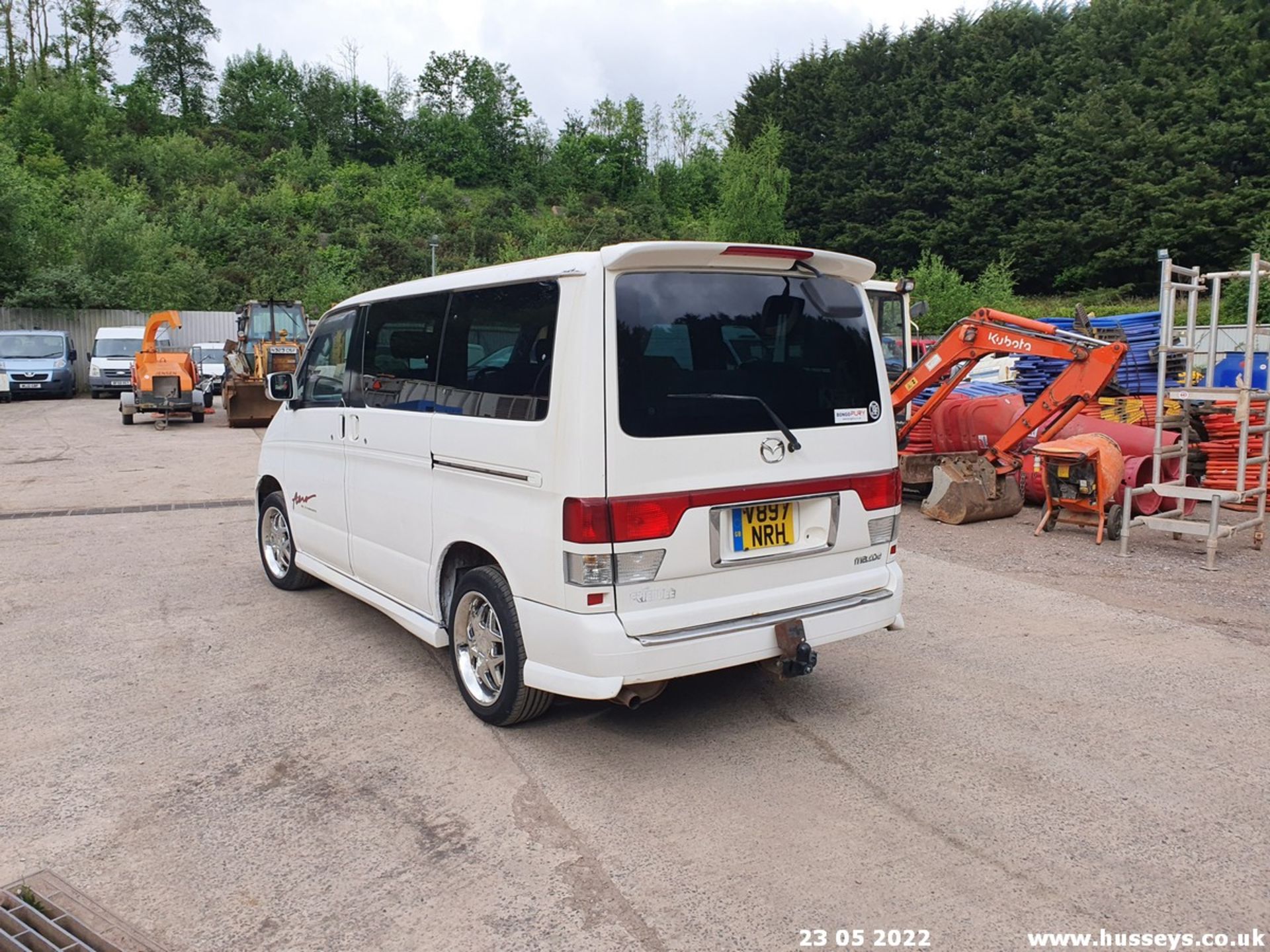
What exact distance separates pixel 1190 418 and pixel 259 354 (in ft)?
61.8

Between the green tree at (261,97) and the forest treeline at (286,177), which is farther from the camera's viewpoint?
the green tree at (261,97)

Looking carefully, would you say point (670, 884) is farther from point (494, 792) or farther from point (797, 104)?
point (797, 104)

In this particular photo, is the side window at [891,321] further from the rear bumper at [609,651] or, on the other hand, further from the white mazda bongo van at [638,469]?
the rear bumper at [609,651]

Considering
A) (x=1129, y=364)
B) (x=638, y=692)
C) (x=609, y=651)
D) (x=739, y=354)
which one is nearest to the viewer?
(x=609, y=651)

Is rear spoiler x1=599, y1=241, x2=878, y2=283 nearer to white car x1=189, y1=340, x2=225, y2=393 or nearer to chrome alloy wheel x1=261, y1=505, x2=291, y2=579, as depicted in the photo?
chrome alloy wheel x1=261, y1=505, x2=291, y2=579

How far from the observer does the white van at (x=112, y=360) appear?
26172 mm

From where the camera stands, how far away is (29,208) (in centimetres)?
3117

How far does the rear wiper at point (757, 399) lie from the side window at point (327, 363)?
8.67 feet

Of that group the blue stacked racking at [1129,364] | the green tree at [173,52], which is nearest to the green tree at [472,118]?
the green tree at [173,52]

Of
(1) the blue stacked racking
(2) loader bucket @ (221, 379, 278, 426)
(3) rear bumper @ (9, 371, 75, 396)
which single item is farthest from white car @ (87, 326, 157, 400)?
(1) the blue stacked racking

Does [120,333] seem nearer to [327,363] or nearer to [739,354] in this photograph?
[327,363]

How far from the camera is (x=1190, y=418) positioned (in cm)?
862

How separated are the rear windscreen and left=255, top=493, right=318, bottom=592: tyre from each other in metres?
3.79

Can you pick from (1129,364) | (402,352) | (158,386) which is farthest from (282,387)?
(158,386)
